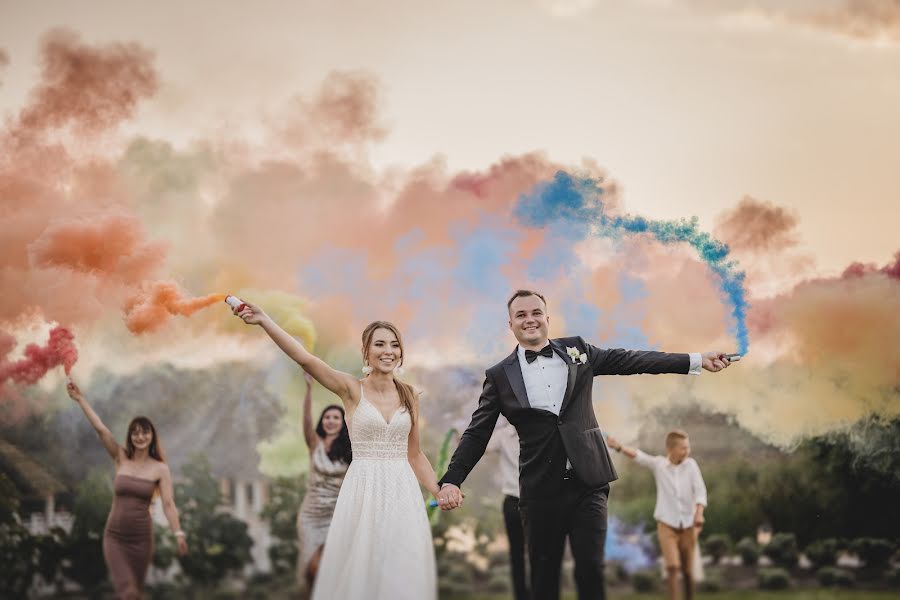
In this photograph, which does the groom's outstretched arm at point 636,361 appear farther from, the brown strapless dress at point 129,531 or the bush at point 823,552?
the bush at point 823,552

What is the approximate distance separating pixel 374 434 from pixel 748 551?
567cm

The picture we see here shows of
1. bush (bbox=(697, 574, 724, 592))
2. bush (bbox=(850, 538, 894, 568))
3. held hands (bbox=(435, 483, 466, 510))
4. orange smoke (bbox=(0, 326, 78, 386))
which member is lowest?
bush (bbox=(697, 574, 724, 592))

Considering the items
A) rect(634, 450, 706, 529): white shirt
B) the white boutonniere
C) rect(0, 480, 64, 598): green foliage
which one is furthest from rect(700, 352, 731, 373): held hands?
rect(0, 480, 64, 598): green foliage

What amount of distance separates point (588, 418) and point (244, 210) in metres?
6.32

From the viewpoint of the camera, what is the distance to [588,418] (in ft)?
17.5

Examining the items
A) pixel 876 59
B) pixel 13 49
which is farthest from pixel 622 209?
pixel 13 49

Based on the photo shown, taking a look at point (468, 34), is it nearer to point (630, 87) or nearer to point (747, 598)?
point (630, 87)

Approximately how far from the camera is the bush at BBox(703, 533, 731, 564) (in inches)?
396

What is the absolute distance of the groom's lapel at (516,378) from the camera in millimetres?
5336

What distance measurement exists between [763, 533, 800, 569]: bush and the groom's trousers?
5276 mm

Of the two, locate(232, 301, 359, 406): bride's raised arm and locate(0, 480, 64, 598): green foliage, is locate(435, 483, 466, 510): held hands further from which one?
locate(0, 480, 64, 598): green foliage

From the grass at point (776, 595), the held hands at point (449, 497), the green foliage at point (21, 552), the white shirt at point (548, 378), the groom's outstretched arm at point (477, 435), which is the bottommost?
the grass at point (776, 595)

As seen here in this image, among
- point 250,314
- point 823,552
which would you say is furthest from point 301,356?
point 823,552

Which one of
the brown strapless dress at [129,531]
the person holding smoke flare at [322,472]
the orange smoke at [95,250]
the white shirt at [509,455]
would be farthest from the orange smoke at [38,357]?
the white shirt at [509,455]
